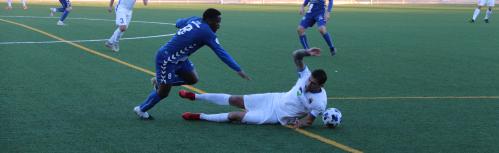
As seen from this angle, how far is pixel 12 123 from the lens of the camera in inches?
347

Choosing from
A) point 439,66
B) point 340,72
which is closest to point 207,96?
point 340,72

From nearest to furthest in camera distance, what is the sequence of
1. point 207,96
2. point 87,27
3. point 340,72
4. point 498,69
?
point 207,96 < point 340,72 < point 498,69 < point 87,27

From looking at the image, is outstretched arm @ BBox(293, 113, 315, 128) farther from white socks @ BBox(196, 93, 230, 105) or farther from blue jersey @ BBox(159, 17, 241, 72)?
white socks @ BBox(196, 93, 230, 105)

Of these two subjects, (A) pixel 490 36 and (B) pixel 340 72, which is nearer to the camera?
(B) pixel 340 72

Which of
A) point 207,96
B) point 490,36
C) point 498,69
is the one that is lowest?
point 207,96

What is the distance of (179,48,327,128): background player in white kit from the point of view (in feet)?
28.6

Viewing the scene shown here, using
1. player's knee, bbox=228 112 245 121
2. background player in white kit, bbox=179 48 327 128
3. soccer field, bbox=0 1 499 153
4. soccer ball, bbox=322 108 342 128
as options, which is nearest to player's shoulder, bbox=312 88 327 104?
background player in white kit, bbox=179 48 327 128

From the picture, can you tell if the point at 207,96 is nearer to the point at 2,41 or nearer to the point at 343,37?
the point at 2,41

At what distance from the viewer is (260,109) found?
30.1 ft

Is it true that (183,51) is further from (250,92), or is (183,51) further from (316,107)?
(250,92)

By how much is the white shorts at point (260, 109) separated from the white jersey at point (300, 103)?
3.3 inches

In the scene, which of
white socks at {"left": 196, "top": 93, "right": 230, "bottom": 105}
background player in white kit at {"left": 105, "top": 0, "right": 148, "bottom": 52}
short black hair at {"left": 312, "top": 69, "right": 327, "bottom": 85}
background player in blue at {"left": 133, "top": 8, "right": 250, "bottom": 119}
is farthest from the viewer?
background player in white kit at {"left": 105, "top": 0, "right": 148, "bottom": 52}

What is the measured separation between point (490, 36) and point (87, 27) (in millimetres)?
12696

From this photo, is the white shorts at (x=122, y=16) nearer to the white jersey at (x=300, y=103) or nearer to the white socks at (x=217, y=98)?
the white socks at (x=217, y=98)
